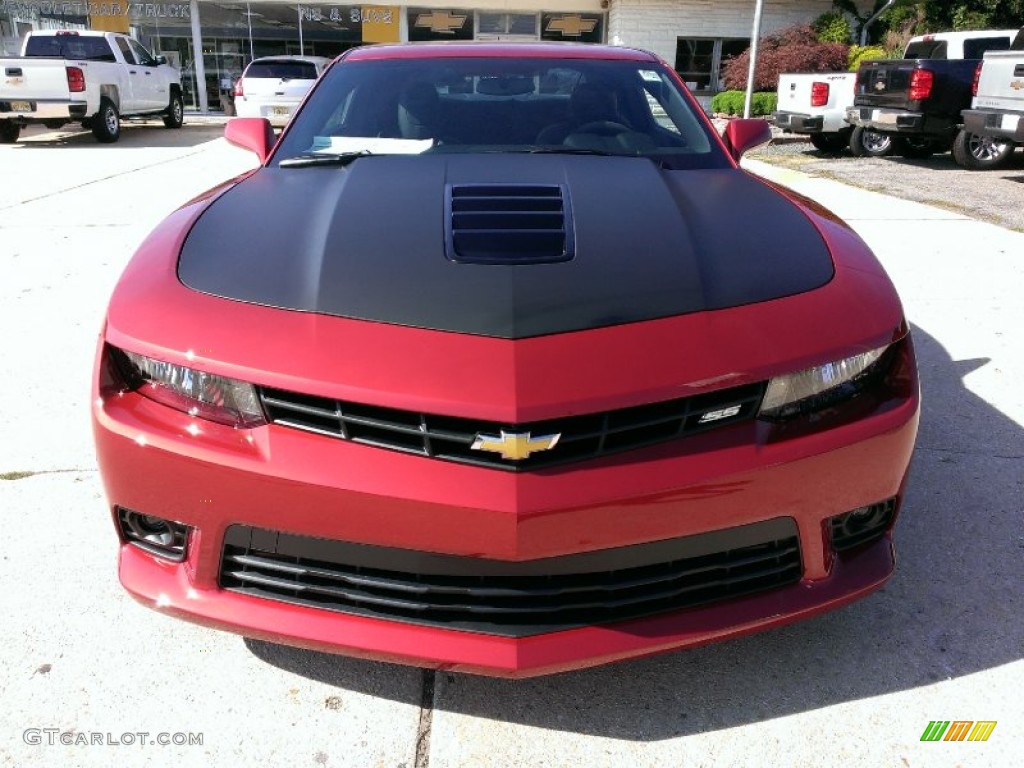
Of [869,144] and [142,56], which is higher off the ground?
[142,56]

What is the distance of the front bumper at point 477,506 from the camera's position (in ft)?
5.15

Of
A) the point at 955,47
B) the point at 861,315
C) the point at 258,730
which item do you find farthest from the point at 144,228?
the point at 955,47

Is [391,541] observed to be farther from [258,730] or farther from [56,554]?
[56,554]

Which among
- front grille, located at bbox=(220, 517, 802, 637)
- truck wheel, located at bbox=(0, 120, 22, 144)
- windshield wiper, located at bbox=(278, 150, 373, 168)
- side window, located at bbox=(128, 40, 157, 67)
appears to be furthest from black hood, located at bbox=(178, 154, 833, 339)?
side window, located at bbox=(128, 40, 157, 67)

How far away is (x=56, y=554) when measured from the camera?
7.99 feet

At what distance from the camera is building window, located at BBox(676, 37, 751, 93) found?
25.1 metres

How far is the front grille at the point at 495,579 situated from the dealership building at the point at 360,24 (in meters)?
24.6

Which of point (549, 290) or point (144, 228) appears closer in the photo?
point (549, 290)

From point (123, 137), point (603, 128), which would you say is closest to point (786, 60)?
point (123, 137)

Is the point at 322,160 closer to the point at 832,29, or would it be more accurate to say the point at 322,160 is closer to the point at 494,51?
the point at 494,51

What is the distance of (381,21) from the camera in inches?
974

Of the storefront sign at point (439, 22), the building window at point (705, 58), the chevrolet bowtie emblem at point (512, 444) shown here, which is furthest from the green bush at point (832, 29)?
the chevrolet bowtie emblem at point (512, 444)

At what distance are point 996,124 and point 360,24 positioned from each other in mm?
20149

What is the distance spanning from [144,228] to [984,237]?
689 cm
